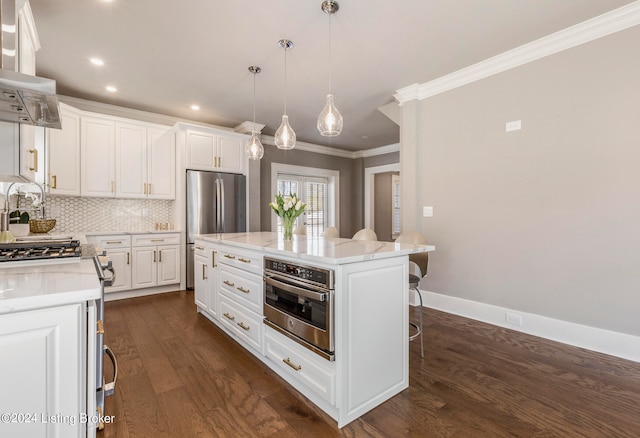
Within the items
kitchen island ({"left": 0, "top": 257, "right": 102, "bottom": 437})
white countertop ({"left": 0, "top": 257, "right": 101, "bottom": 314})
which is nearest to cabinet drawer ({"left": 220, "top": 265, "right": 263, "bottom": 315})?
white countertop ({"left": 0, "top": 257, "right": 101, "bottom": 314})

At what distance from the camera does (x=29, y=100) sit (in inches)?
58.2

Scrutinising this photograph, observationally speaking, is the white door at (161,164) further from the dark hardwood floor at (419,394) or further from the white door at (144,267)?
the dark hardwood floor at (419,394)

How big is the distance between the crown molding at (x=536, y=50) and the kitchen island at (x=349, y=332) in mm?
2304

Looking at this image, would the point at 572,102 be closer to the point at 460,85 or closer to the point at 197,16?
the point at 460,85

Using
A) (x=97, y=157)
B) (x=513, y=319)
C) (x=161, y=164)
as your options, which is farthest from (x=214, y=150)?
(x=513, y=319)

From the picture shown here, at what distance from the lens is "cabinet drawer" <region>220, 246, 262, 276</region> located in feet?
7.41

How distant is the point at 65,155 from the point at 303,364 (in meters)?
3.97

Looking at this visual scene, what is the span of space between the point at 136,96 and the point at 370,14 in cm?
327

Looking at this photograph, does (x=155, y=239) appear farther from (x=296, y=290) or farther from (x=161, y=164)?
(x=296, y=290)

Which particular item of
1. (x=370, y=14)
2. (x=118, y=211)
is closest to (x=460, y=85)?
(x=370, y=14)

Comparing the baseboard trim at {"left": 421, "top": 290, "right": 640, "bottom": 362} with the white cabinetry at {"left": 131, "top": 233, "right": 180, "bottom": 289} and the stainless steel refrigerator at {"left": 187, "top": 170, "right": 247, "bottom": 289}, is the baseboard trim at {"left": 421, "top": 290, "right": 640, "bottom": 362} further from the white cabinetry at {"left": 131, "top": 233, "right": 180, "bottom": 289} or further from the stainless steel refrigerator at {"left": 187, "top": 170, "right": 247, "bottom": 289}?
the white cabinetry at {"left": 131, "top": 233, "right": 180, "bottom": 289}

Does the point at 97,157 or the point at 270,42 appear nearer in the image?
the point at 270,42

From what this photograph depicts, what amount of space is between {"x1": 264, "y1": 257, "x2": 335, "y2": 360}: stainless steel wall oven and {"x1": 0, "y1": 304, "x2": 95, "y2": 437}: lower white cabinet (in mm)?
1026

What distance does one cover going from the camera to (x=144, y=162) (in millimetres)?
4395
